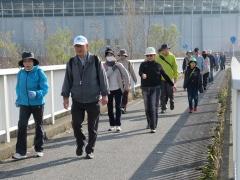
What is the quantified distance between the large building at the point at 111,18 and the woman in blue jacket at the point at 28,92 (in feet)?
217

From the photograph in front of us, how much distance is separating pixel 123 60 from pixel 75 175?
22.1ft

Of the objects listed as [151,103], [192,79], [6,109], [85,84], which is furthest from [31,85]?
[192,79]

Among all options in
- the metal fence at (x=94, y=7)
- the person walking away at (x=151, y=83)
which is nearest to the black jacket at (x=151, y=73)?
the person walking away at (x=151, y=83)

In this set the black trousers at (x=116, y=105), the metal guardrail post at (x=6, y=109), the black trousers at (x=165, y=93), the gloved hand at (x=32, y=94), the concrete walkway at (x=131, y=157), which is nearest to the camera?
the concrete walkway at (x=131, y=157)

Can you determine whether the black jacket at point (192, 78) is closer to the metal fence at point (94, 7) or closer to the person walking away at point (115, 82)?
the person walking away at point (115, 82)

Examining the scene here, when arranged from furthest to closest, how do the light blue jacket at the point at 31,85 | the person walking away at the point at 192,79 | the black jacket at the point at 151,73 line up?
the person walking away at the point at 192,79 → the black jacket at the point at 151,73 → the light blue jacket at the point at 31,85

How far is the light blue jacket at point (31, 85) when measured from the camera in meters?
7.59

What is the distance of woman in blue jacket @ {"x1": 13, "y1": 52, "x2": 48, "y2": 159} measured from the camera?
755cm

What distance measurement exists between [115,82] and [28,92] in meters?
3.18

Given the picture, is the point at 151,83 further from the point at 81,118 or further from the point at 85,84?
the point at 85,84

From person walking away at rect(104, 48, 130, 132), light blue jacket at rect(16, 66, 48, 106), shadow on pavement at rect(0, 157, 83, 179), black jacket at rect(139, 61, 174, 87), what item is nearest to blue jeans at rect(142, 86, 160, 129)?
black jacket at rect(139, 61, 174, 87)

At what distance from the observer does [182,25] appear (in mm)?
76312

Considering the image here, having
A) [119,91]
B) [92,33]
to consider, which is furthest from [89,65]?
[92,33]

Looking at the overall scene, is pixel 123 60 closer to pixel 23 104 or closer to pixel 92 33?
pixel 23 104
